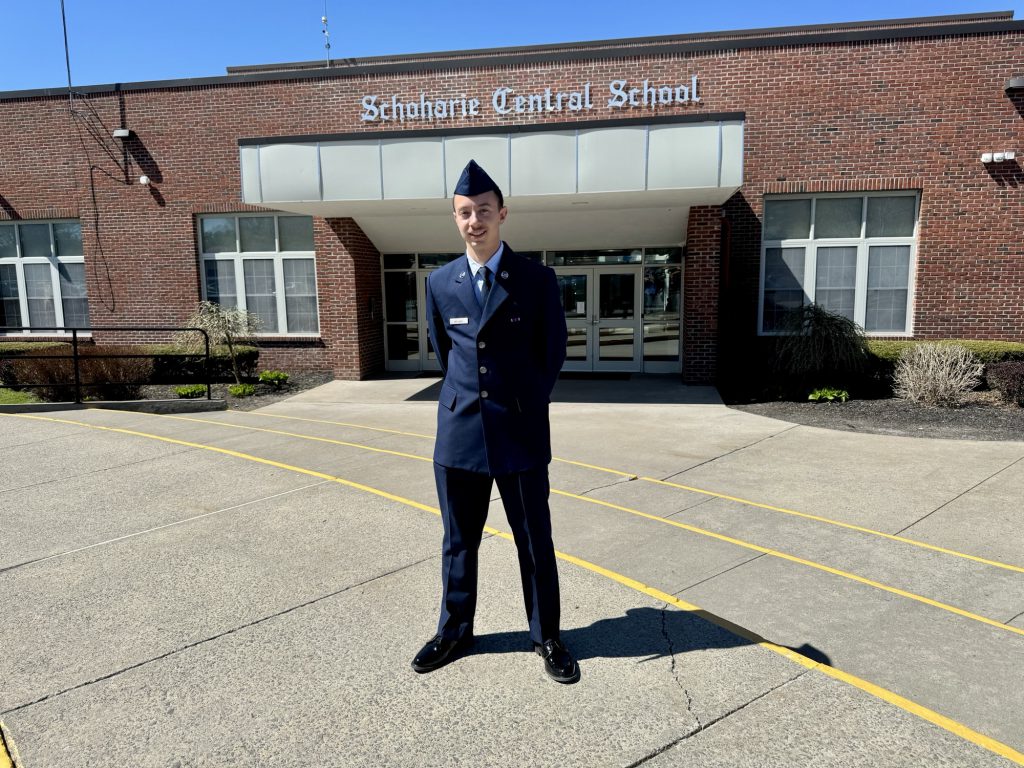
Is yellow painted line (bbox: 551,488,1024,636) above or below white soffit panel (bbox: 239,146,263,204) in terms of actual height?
below

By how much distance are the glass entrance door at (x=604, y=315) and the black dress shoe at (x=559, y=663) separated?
1112 centimetres

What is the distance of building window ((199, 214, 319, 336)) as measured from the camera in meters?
14.8

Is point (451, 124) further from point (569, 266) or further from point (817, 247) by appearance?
point (817, 247)

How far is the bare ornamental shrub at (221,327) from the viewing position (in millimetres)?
12375

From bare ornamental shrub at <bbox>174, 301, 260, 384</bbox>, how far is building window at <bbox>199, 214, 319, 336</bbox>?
5.26 feet

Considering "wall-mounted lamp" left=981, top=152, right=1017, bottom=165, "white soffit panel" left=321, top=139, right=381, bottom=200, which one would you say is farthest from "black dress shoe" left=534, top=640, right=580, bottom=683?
"wall-mounted lamp" left=981, top=152, right=1017, bottom=165

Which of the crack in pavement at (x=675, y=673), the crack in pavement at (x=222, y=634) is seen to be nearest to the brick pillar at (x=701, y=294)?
the crack in pavement at (x=222, y=634)

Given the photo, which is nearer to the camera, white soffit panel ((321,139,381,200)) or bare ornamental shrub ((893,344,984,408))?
bare ornamental shrub ((893,344,984,408))

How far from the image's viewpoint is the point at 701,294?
12273mm

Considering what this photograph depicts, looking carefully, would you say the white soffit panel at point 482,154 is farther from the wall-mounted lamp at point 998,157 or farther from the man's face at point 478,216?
the wall-mounted lamp at point 998,157

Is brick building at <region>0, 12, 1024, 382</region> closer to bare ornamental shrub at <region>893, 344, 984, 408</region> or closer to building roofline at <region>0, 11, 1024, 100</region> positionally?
building roofline at <region>0, 11, 1024, 100</region>

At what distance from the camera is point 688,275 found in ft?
40.4

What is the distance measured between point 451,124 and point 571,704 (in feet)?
40.6

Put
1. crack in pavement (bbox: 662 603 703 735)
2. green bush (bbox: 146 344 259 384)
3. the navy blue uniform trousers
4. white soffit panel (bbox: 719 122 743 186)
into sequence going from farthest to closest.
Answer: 1. green bush (bbox: 146 344 259 384)
2. white soffit panel (bbox: 719 122 743 186)
3. the navy blue uniform trousers
4. crack in pavement (bbox: 662 603 703 735)
